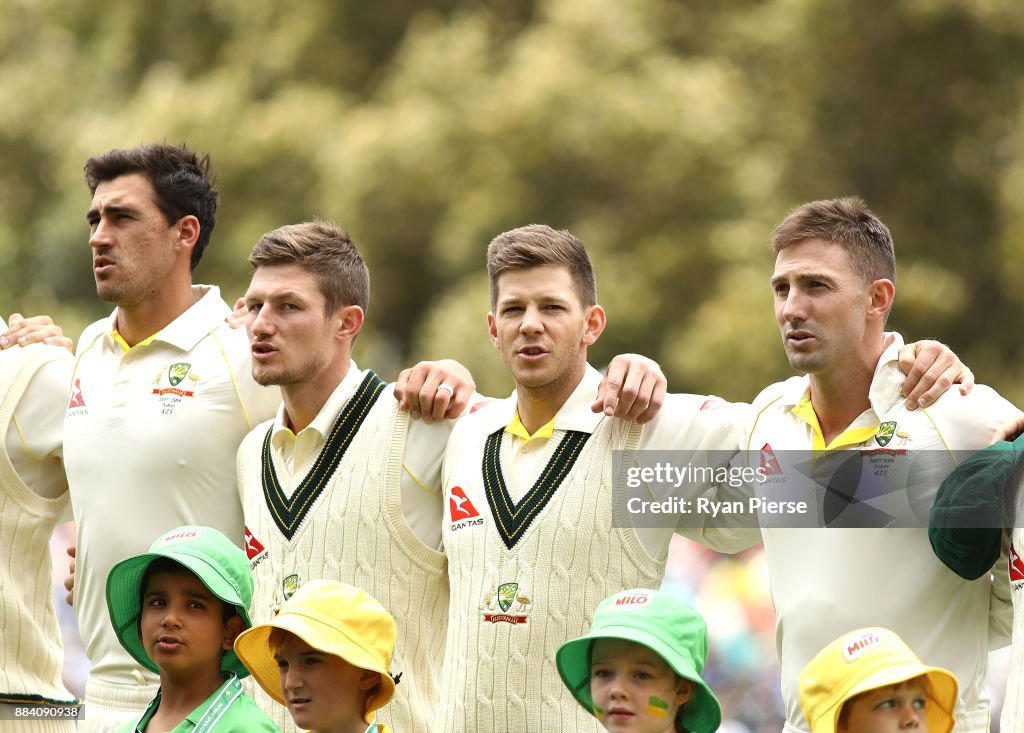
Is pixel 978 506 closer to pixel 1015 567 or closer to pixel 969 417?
pixel 1015 567

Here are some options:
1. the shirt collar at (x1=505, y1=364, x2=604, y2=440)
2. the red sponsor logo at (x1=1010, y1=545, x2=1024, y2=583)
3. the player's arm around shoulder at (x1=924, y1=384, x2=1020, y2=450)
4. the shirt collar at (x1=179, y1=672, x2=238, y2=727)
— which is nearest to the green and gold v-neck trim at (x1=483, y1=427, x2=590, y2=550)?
the shirt collar at (x1=505, y1=364, x2=604, y2=440)

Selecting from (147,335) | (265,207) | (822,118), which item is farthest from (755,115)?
(147,335)

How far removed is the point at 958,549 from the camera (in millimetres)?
4723

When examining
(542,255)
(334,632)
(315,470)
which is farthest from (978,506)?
(315,470)

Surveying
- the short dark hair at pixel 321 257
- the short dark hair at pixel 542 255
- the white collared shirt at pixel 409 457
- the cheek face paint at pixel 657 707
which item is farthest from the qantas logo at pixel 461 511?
the cheek face paint at pixel 657 707

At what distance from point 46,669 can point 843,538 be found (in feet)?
10.1

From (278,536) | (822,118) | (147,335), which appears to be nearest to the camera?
(278,536)

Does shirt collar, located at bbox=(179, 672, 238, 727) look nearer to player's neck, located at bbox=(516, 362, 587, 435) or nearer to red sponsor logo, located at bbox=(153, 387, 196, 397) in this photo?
player's neck, located at bbox=(516, 362, 587, 435)

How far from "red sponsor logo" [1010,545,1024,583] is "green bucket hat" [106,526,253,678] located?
2.19 meters

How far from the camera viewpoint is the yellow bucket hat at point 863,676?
4.12m

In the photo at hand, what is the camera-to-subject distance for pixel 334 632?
460 cm

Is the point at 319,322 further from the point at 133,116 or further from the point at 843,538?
the point at 133,116

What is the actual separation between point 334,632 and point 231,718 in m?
0.41

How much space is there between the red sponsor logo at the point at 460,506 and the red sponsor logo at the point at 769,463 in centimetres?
90
